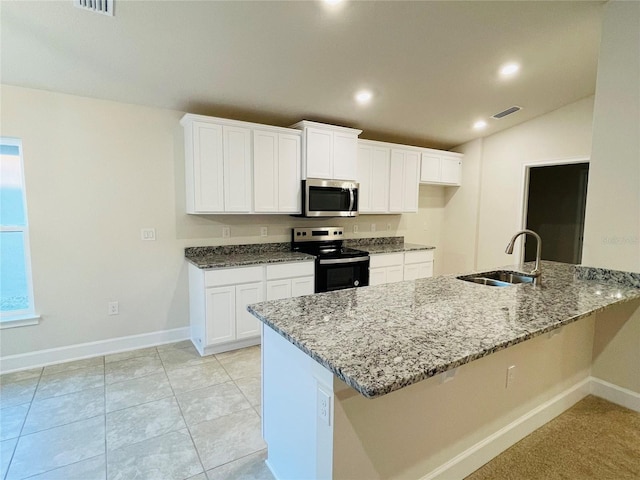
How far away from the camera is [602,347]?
8.32 feet

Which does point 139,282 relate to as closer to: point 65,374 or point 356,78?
point 65,374

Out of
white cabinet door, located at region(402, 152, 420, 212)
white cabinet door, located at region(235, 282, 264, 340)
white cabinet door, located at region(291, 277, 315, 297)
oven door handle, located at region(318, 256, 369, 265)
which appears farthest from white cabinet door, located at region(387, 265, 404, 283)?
white cabinet door, located at region(235, 282, 264, 340)

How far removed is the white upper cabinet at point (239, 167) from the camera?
319cm

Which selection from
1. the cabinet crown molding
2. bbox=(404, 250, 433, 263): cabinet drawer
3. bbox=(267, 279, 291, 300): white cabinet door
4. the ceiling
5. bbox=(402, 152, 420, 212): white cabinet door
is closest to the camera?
the ceiling

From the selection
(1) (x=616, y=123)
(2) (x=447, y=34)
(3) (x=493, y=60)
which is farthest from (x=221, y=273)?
(1) (x=616, y=123)

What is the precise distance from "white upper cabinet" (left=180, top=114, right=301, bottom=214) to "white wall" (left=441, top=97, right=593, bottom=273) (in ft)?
9.58

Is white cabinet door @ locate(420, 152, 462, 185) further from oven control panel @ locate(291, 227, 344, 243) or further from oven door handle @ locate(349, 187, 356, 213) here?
oven control panel @ locate(291, 227, 344, 243)

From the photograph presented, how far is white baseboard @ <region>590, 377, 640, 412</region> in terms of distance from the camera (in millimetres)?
2380

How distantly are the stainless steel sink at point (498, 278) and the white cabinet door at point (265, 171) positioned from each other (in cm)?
203

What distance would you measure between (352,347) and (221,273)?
7.16 feet

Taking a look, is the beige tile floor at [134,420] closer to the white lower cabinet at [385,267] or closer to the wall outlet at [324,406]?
the wall outlet at [324,406]

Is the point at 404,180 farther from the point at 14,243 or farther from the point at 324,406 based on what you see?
the point at 14,243

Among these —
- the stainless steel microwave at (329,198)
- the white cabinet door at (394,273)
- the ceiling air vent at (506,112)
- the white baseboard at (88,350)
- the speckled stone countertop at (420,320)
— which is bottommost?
the white baseboard at (88,350)

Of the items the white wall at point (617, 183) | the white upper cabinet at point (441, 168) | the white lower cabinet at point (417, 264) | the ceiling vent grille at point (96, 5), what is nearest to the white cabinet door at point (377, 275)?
the white lower cabinet at point (417, 264)
